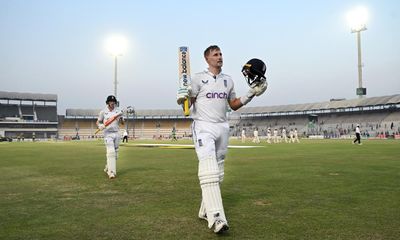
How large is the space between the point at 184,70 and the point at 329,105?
82.9m

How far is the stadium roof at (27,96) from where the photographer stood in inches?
3686

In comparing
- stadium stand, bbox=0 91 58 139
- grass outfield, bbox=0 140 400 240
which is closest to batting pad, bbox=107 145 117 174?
grass outfield, bbox=0 140 400 240

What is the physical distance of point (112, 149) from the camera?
10859mm

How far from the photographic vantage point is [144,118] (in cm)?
11150

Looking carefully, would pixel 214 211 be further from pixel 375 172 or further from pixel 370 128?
pixel 370 128

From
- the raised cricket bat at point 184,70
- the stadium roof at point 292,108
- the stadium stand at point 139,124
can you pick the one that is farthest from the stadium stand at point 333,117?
the raised cricket bat at point 184,70

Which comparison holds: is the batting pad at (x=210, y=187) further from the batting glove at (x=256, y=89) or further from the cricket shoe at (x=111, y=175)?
the cricket shoe at (x=111, y=175)

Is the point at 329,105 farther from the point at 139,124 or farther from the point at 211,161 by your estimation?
the point at 211,161

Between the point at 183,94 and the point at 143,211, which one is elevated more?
the point at 183,94

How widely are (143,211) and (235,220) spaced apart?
1.54 metres

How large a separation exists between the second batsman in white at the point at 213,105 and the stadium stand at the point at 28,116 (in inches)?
3632

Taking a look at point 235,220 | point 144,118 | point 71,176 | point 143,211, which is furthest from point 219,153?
point 144,118

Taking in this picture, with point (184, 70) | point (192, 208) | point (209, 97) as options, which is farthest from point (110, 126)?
point (209, 97)

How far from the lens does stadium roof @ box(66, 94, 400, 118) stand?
73.4 meters
